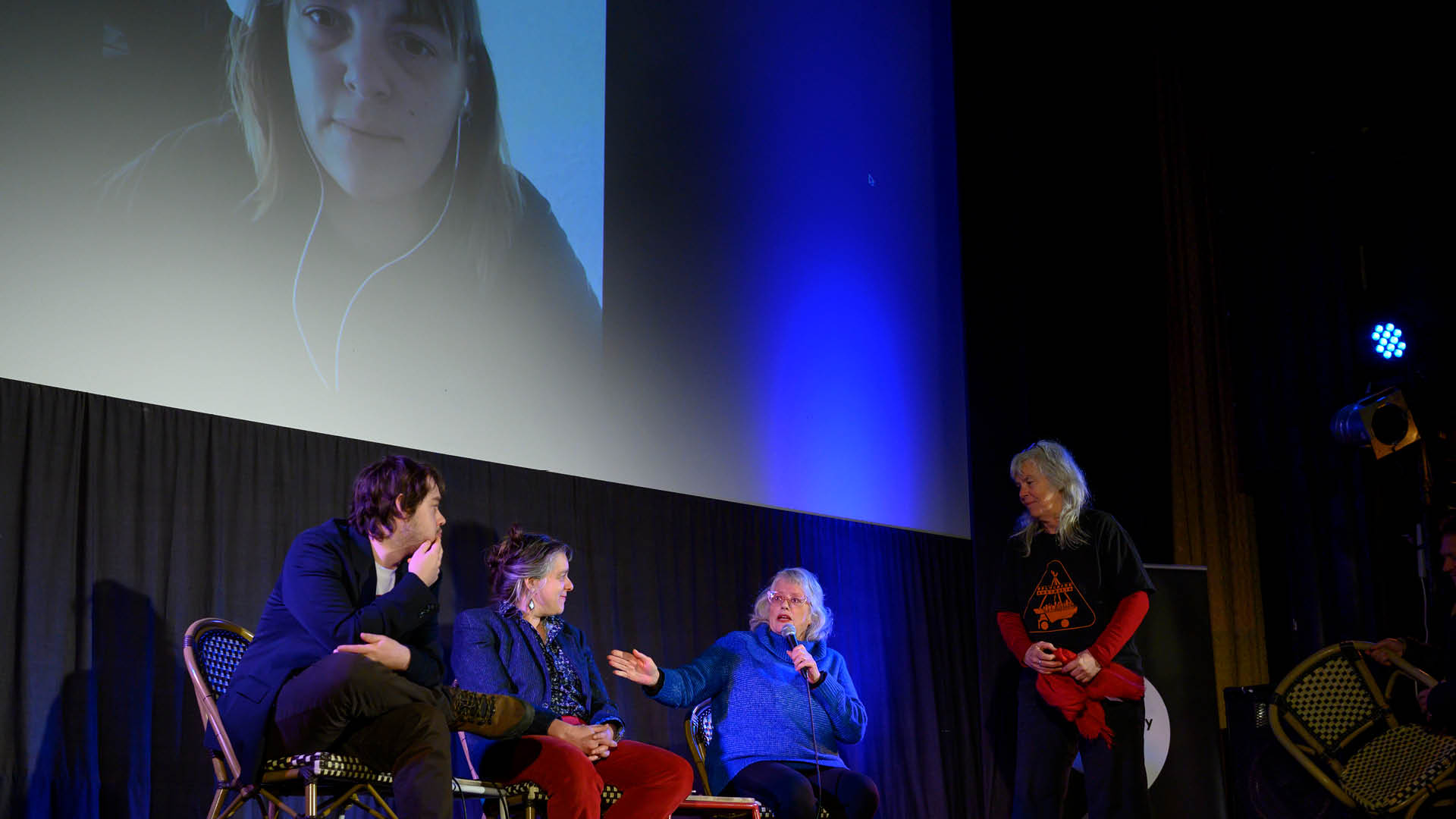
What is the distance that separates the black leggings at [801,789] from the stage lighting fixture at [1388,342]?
3.62 metres

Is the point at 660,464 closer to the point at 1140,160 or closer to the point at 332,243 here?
the point at 332,243

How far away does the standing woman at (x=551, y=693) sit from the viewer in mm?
3281

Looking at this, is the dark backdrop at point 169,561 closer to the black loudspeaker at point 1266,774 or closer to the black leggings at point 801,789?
the black leggings at point 801,789

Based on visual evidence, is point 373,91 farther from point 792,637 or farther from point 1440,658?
point 1440,658

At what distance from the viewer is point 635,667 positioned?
3.93 m

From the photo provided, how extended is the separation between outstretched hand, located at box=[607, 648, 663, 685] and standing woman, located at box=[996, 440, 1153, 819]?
1195 mm

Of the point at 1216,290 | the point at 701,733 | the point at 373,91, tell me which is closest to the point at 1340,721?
the point at 701,733

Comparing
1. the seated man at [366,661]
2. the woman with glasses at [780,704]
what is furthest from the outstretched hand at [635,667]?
the seated man at [366,661]

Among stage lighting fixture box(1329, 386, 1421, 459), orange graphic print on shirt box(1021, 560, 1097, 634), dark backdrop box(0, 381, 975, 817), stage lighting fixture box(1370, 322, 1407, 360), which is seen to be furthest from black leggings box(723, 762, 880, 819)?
stage lighting fixture box(1370, 322, 1407, 360)

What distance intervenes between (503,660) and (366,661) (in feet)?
2.99

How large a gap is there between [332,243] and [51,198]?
87 cm

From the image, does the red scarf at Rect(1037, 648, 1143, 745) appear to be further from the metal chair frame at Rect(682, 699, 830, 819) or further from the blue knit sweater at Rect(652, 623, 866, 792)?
the metal chair frame at Rect(682, 699, 830, 819)

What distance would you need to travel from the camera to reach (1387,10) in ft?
20.9

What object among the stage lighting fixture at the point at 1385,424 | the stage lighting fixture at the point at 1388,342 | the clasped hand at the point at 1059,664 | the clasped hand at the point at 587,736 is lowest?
the clasped hand at the point at 587,736
